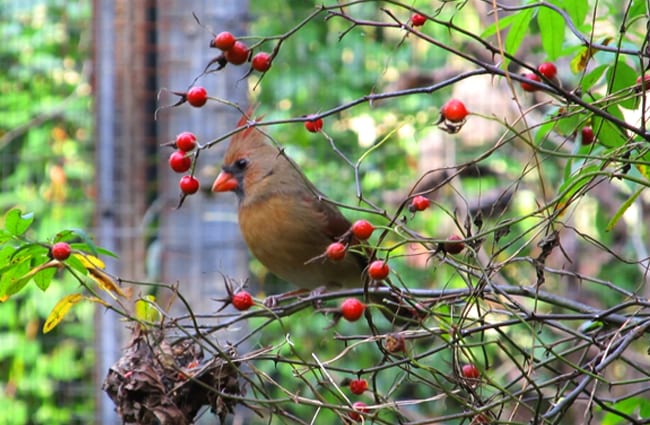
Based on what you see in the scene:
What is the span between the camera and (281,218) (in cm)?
277

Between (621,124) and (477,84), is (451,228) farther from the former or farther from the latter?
(621,124)

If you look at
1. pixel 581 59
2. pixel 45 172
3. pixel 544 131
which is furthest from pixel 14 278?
pixel 45 172

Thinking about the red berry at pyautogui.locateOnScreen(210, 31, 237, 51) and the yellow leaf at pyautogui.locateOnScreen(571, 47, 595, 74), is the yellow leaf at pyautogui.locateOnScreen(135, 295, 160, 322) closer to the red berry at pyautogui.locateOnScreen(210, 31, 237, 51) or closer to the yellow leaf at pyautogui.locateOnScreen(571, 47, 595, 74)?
the red berry at pyautogui.locateOnScreen(210, 31, 237, 51)

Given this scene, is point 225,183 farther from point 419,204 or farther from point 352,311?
point 352,311

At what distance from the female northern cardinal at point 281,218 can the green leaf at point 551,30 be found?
1.21 m

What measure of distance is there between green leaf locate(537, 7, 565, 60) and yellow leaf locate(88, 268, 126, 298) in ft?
2.26

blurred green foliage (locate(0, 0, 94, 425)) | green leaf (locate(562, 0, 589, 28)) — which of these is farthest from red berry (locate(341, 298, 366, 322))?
blurred green foliage (locate(0, 0, 94, 425))

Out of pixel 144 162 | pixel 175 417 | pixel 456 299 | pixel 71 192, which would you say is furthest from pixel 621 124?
pixel 71 192

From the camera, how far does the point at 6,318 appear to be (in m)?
4.73

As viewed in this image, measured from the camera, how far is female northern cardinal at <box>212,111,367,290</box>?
107 inches

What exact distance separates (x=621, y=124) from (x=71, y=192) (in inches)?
157

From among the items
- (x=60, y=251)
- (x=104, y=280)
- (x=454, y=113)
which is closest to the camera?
(x=454, y=113)

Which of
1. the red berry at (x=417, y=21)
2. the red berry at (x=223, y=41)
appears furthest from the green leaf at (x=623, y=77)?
the red berry at (x=223, y=41)

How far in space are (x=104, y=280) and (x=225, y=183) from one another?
1498 millimetres
